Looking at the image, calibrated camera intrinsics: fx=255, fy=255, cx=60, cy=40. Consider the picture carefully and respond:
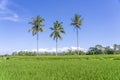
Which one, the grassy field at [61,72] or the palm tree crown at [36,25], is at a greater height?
the palm tree crown at [36,25]

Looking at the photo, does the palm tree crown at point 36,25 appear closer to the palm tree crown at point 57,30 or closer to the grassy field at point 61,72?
the palm tree crown at point 57,30

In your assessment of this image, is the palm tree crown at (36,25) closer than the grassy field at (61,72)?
No

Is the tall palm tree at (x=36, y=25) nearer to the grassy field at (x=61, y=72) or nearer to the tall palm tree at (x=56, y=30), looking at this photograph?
the tall palm tree at (x=56, y=30)

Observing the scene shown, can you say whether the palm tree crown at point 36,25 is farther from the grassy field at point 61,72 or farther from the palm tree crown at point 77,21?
the grassy field at point 61,72

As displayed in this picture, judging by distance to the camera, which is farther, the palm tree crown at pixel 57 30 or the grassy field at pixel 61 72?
the palm tree crown at pixel 57 30

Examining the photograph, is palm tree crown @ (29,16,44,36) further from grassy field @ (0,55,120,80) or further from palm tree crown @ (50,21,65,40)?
grassy field @ (0,55,120,80)

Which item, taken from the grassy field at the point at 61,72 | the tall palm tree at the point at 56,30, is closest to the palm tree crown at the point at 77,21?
the tall palm tree at the point at 56,30

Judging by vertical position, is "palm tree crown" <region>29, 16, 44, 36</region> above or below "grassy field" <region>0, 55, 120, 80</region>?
above

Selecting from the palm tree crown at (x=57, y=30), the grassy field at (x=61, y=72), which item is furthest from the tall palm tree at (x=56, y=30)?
the grassy field at (x=61, y=72)

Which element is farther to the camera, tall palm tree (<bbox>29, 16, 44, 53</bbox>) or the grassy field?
tall palm tree (<bbox>29, 16, 44, 53</bbox>)

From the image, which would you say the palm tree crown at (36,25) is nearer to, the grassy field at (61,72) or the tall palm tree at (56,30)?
the tall palm tree at (56,30)

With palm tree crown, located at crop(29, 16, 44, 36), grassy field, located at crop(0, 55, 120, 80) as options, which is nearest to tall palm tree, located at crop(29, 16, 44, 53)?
palm tree crown, located at crop(29, 16, 44, 36)

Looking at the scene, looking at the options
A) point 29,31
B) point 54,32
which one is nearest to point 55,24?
point 54,32

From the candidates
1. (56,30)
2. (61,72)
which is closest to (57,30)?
(56,30)
